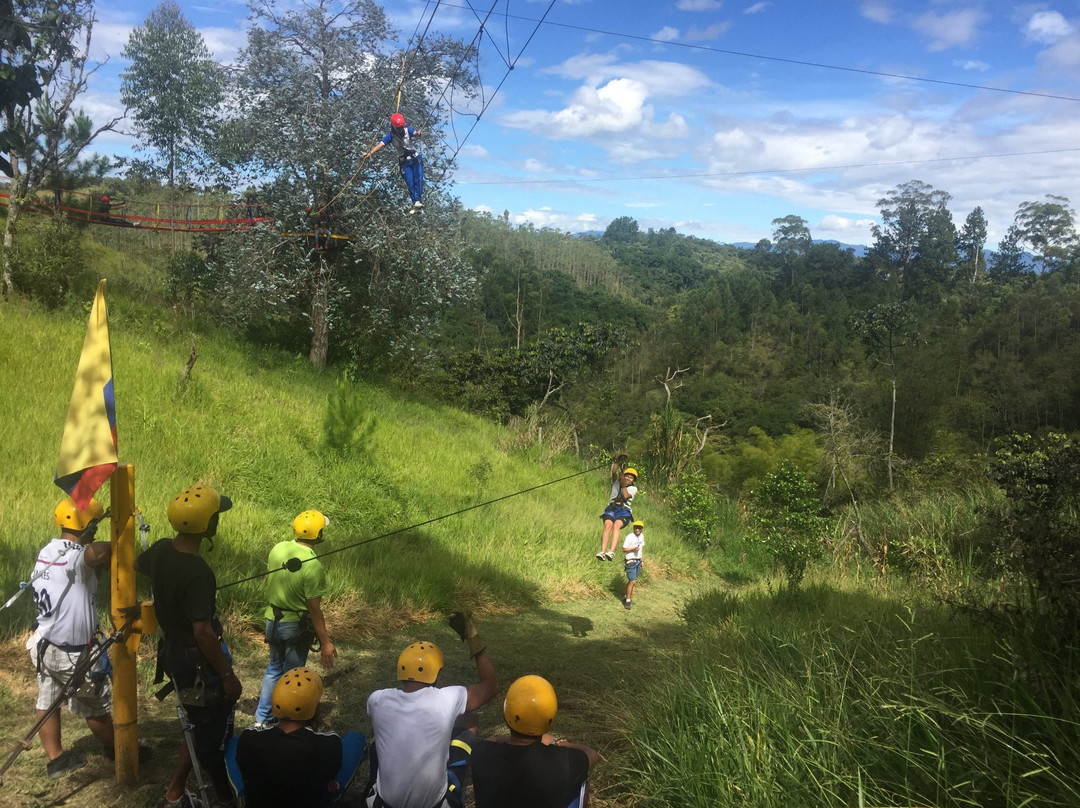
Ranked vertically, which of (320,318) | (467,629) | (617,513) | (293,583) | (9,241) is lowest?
(617,513)

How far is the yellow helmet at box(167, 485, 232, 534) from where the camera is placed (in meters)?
3.38

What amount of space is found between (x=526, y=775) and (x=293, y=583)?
2090mm

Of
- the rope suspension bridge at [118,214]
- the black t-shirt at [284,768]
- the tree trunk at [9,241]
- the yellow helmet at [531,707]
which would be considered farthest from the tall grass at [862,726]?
the rope suspension bridge at [118,214]

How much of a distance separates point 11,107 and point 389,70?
13.9m

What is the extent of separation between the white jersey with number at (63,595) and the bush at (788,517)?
8.38 metres

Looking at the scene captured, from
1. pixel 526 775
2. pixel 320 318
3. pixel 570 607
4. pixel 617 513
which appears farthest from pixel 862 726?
pixel 320 318

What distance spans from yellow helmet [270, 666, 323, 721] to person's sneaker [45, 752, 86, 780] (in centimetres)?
173

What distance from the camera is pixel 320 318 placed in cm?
1703

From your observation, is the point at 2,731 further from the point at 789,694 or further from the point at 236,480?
the point at 236,480

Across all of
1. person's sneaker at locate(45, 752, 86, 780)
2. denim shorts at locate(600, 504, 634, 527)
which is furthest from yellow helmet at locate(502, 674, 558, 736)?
denim shorts at locate(600, 504, 634, 527)

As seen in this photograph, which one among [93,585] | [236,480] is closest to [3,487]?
[236,480]

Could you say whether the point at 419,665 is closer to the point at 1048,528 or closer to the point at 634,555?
the point at 1048,528

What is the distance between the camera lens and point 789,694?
3811 mm

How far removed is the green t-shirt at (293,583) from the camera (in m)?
4.26
